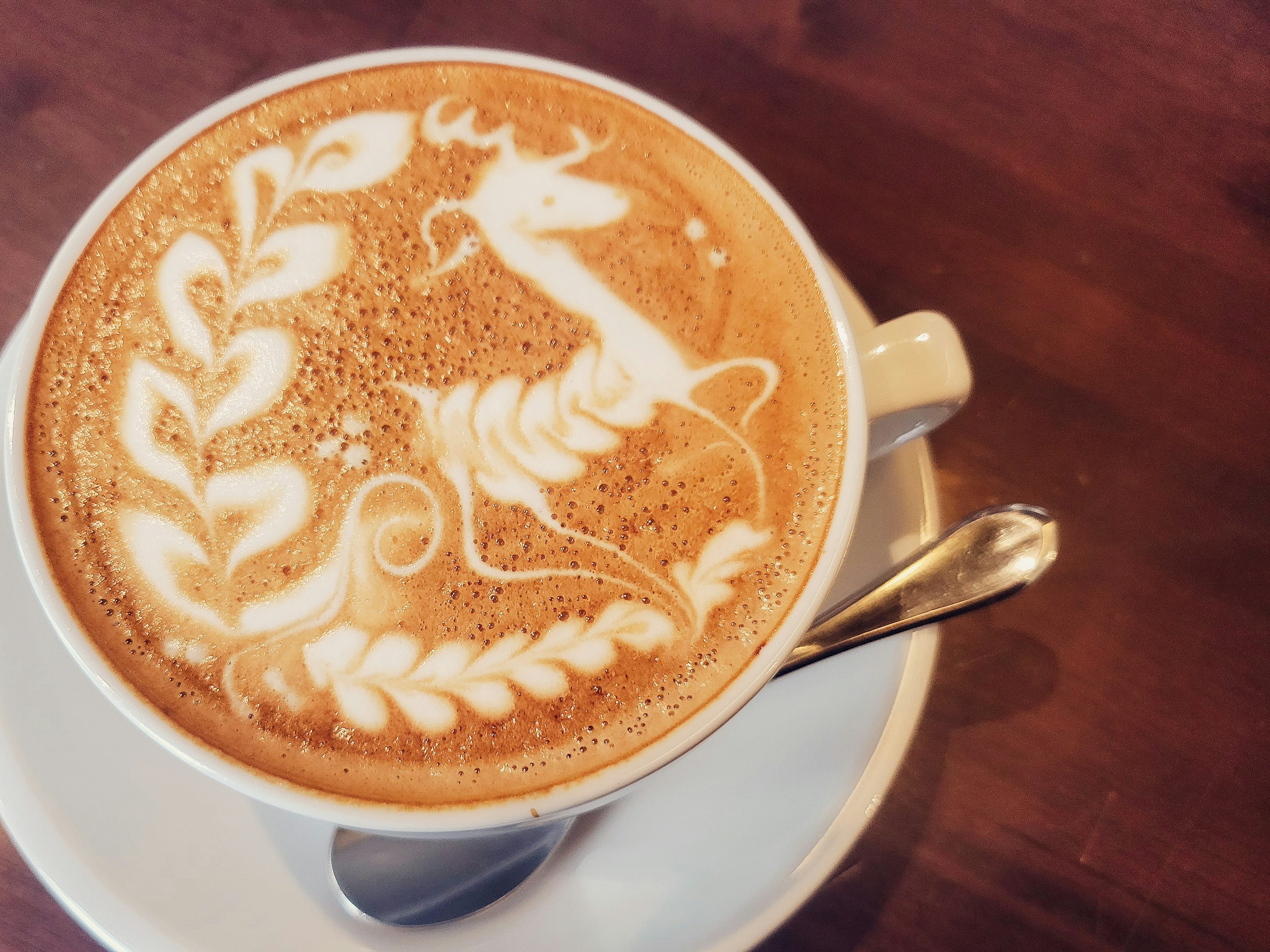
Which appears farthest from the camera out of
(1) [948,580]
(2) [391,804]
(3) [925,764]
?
(3) [925,764]

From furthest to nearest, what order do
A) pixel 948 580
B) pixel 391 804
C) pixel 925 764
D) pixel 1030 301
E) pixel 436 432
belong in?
pixel 1030 301 < pixel 925 764 < pixel 948 580 < pixel 436 432 < pixel 391 804

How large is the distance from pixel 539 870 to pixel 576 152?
34.0 inches

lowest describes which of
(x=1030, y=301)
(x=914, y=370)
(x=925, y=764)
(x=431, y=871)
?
(x=925, y=764)

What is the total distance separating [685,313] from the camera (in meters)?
0.79

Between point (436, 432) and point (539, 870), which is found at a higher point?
point (436, 432)

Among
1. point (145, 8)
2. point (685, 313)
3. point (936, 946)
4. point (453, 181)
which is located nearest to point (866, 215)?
point (685, 313)

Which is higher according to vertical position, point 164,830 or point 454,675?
point 454,675

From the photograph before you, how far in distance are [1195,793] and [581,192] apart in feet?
3.66

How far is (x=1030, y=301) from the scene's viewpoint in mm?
1130

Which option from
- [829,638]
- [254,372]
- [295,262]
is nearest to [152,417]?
[254,372]

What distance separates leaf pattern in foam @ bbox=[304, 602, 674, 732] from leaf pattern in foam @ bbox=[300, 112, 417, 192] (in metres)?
0.48

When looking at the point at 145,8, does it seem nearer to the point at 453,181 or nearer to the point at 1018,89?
the point at 453,181

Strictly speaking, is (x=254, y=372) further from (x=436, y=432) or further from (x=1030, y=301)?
(x=1030, y=301)

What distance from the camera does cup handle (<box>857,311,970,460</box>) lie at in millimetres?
763
